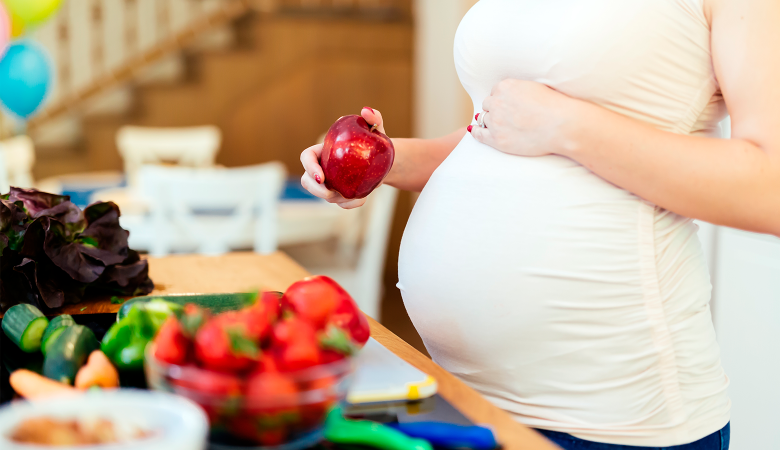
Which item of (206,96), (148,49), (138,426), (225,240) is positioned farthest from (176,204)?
(148,49)

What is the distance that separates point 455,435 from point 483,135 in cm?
47

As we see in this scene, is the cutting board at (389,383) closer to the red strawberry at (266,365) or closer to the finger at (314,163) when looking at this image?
the red strawberry at (266,365)

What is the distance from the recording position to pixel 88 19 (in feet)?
15.0

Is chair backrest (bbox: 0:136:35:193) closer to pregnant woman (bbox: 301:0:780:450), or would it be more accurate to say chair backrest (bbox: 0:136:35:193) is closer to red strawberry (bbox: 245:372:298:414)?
pregnant woman (bbox: 301:0:780:450)

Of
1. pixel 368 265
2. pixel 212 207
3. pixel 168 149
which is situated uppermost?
pixel 212 207

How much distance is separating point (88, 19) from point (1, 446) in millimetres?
4767

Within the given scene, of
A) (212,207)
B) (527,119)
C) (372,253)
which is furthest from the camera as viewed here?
(372,253)

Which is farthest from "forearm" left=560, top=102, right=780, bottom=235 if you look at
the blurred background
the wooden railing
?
the wooden railing

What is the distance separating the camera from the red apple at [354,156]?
910 mm

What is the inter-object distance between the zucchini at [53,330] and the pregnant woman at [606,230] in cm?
42

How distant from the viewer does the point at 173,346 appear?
476 mm

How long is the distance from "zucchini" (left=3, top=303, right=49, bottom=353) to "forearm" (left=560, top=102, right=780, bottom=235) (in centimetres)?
60

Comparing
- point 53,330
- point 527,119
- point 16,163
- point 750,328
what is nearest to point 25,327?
point 53,330

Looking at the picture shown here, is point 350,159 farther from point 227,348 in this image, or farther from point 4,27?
point 4,27
